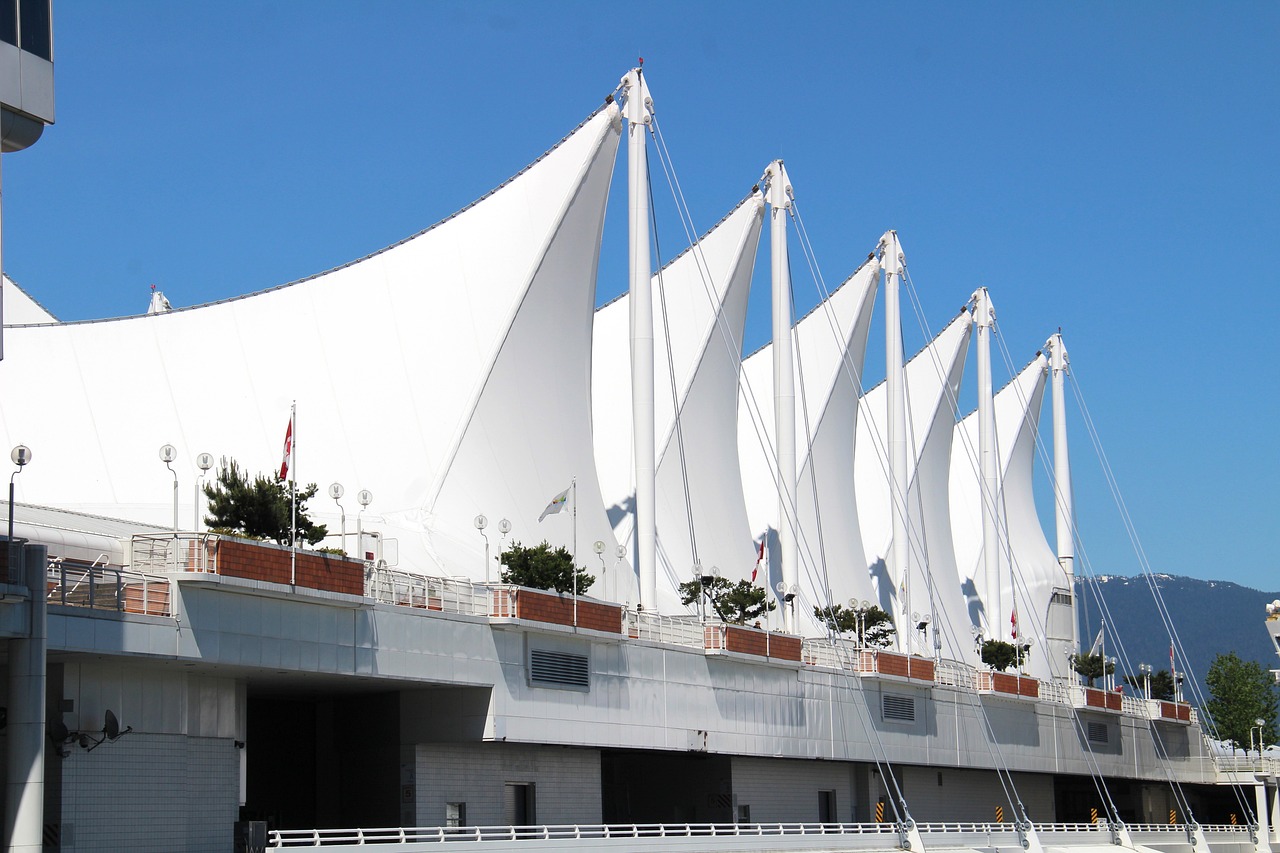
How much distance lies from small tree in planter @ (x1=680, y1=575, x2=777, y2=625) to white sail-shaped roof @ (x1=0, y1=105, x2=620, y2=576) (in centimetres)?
311

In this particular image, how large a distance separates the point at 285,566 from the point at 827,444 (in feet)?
132

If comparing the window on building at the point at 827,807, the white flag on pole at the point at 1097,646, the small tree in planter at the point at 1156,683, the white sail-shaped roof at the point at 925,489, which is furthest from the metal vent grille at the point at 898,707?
the small tree in planter at the point at 1156,683

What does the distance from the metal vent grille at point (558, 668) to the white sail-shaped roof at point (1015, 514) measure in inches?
1847

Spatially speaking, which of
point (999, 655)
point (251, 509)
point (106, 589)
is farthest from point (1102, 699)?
point (106, 589)

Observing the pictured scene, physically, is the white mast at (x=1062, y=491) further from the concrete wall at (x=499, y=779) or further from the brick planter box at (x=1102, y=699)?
the concrete wall at (x=499, y=779)

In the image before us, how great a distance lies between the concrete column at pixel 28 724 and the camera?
2211 centimetres

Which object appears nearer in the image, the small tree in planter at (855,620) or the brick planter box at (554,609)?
the brick planter box at (554,609)

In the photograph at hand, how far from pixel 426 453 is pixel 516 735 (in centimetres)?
1102

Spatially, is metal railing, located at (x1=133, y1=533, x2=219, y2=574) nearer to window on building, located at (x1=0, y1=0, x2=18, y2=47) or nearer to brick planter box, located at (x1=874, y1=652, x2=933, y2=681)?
window on building, located at (x1=0, y1=0, x2=18, y2=47)

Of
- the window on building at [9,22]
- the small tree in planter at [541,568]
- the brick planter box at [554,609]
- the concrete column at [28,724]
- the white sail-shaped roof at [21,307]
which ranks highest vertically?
the white sail-shaped roof at [21,307]

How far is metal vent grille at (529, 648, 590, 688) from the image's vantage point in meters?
34.4

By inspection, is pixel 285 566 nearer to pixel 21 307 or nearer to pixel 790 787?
pixel 790 787

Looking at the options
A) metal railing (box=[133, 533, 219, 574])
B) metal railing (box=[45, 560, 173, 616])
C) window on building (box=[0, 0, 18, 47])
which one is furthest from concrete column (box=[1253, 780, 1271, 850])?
window on building (box=[0, 0, 18, 47])

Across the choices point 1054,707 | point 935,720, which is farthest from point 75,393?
point 1054,707
